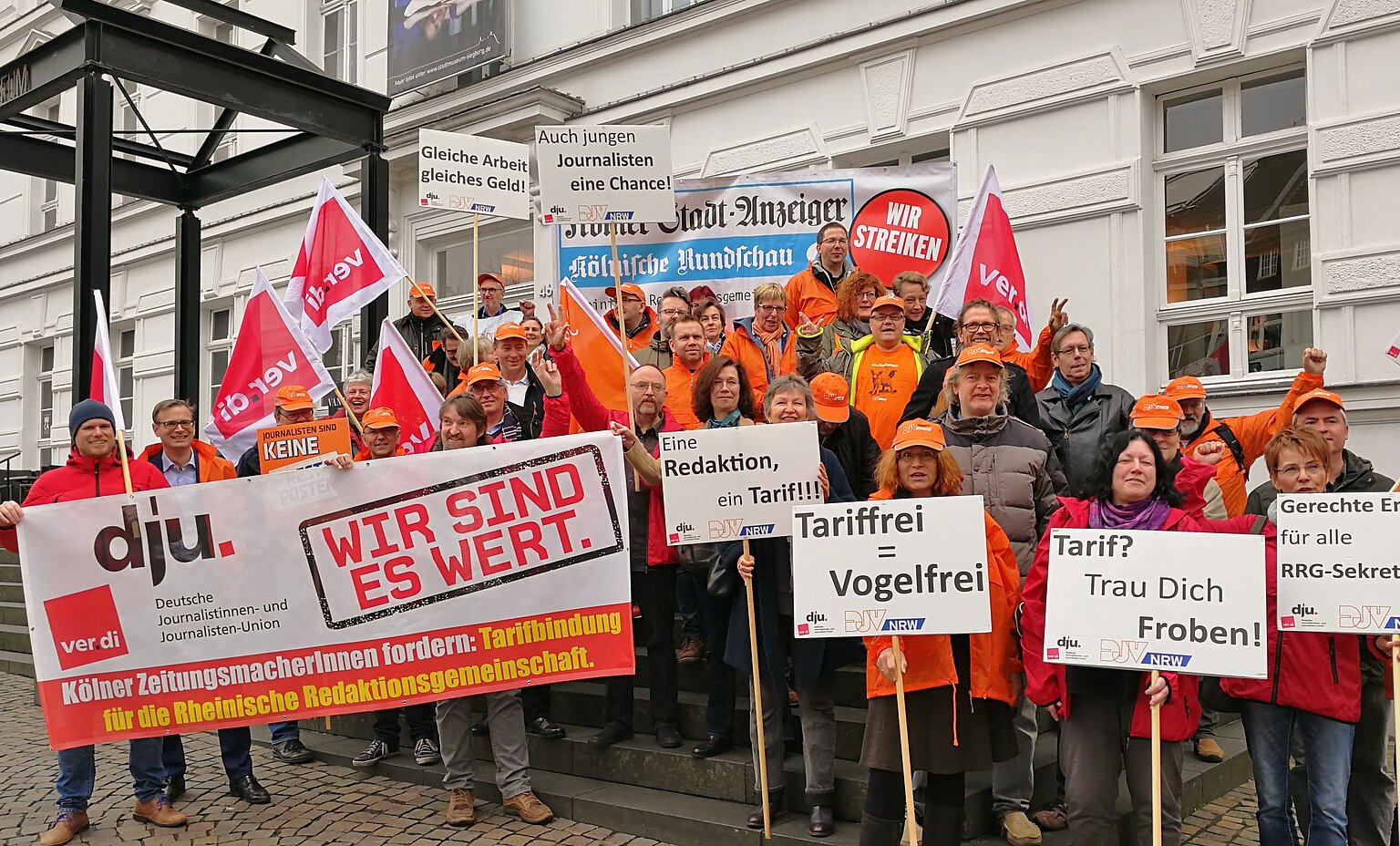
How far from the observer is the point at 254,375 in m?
7.71

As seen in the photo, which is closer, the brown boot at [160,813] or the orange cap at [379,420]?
the brown boot at [160,813]

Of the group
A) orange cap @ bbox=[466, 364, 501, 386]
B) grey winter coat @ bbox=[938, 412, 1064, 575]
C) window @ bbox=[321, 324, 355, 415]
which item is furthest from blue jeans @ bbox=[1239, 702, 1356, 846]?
window @ bbox=[321, 324, 355, 415]

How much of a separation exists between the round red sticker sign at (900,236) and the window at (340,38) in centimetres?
1064

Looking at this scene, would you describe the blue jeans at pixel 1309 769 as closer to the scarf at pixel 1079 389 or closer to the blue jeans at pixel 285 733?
the scarf at pixel 1079 389

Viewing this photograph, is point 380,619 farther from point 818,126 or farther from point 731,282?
point 818,126

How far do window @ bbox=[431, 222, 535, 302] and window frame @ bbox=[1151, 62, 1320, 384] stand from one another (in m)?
7.76

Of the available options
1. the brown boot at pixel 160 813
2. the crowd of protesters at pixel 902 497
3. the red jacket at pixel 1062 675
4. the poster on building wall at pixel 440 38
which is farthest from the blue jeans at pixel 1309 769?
the poster on building wall at pixel 440 38

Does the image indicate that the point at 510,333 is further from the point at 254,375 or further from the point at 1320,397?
the point at 1320,397

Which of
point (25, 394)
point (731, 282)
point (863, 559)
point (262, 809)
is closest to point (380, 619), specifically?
point (262, 809)

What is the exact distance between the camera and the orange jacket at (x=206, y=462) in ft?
20.6

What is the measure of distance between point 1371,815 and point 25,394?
23135 mm

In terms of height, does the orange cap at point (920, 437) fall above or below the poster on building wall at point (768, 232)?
below

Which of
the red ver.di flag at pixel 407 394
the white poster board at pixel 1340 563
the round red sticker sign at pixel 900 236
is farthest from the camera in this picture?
the round red sticker sign at pixel 900 236

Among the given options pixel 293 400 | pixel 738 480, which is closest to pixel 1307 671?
pixel 738 480
